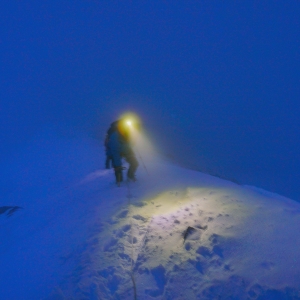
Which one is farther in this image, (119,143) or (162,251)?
(119,143)

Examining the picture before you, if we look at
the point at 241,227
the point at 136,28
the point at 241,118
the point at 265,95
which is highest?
the point at 136,28

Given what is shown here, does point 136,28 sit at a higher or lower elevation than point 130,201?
higher

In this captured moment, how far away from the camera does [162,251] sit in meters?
3.97

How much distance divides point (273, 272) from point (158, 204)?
293 centimetres

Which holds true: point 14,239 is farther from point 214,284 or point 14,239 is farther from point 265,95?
point 265,95

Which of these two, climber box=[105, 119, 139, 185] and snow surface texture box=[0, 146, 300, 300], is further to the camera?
climber box=[105, 119, 139, 185]

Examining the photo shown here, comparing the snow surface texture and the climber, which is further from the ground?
the climber

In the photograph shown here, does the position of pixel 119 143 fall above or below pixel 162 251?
above

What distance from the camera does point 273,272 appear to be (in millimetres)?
3221

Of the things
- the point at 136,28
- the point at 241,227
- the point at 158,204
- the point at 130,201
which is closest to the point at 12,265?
the point at 130,201

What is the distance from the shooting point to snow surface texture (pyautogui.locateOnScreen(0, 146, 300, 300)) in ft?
10.8

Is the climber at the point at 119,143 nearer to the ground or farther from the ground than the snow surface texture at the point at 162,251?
farther from the ground

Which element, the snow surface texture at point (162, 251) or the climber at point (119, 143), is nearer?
the snow surface texture at point (162, 251)

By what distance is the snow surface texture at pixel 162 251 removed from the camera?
3295 mm
